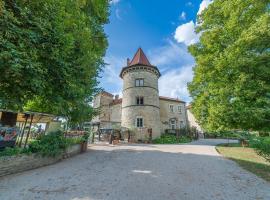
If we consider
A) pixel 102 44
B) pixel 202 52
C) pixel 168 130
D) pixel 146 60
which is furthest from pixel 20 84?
pixel 168 130

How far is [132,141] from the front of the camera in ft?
75.2

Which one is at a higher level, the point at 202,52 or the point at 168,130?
the point at 202,52

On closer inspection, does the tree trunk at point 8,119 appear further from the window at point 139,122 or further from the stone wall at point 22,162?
the window at point 139,122

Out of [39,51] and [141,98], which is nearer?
[39,51]

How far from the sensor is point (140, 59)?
85.3 ft

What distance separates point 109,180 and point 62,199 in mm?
1860

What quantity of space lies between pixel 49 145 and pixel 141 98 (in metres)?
17.2

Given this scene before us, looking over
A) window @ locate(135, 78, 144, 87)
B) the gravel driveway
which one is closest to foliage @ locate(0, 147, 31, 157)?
the gravel driveway

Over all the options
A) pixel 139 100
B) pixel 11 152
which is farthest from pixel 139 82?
pixel 11 152

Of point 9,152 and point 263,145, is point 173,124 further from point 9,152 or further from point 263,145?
point 9,152

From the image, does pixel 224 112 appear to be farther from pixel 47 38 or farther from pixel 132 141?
pixel 132 141

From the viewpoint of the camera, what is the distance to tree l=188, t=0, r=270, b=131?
8.43 metres

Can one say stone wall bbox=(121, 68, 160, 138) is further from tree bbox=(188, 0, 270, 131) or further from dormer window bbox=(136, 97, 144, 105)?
tree bbox=(188, 0, 270, 131)

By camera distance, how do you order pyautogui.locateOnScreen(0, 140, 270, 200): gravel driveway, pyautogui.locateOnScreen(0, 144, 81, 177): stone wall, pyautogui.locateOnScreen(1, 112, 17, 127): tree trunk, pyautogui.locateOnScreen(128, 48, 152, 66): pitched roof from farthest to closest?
pyautogui.locateOnScreen(128, 48, 152, 66): pitched roof → pyautogui.locateOnScreen(1, 112, 17, 127): tree trunk → pyautogui.locateOnScreen(0, 144, 81, 177): stone wall → pyautogui.locateOnScreen(0, 140, 270, 200): gravel driveway
